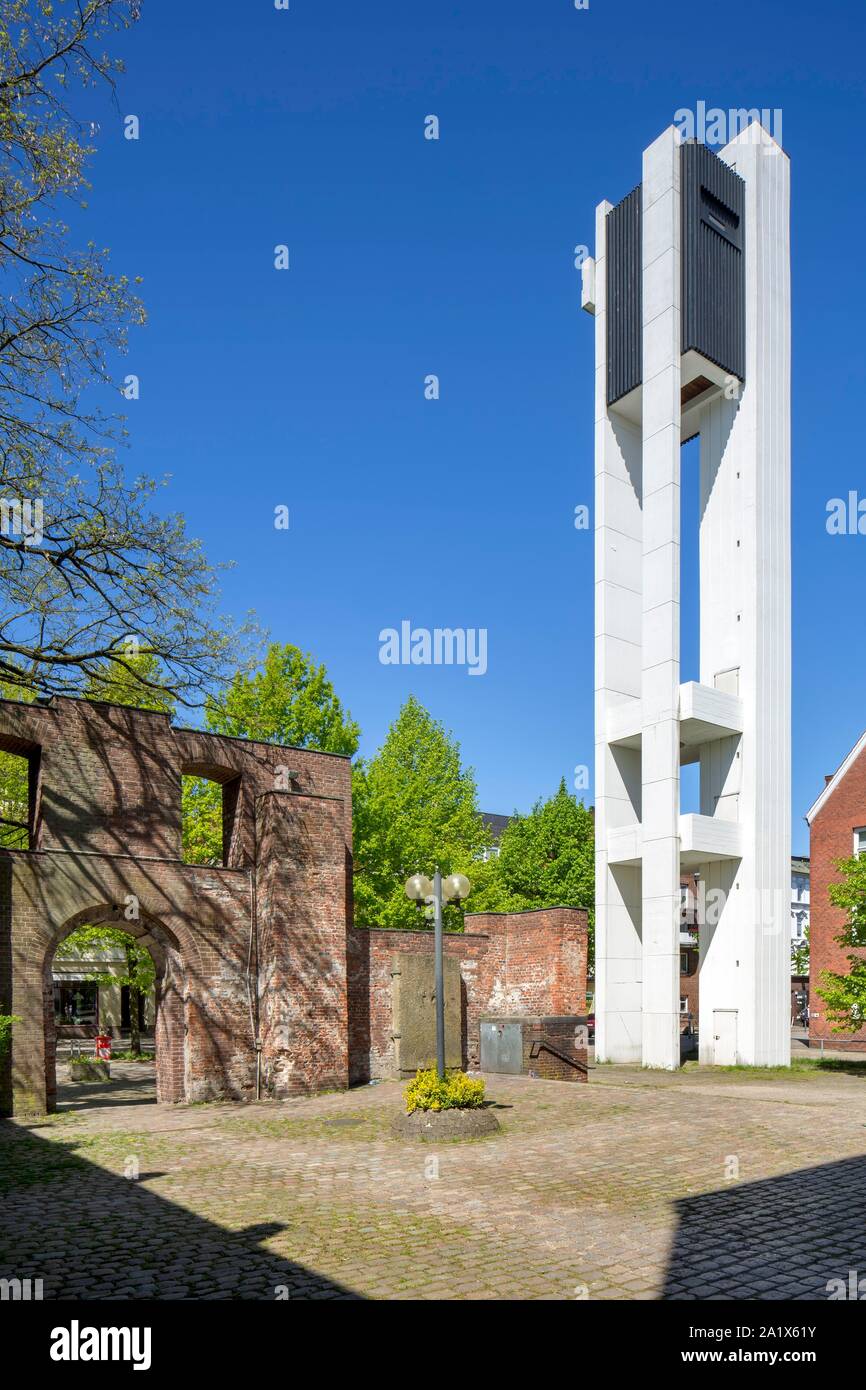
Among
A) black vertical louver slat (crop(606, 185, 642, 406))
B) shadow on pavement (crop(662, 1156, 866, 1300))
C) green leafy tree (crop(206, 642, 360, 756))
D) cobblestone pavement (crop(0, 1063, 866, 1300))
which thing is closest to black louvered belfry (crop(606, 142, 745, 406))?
black vertical louver slat (crop(606, 185, 642, 406))

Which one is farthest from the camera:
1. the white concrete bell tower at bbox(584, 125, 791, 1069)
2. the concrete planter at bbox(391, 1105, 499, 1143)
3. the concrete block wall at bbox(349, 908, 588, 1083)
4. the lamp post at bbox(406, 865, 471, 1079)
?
the white concrete bell tower at bbox(584, 125, 791, 1069)

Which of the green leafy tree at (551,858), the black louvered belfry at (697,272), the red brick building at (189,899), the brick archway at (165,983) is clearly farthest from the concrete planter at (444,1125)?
the green leafy tree at (551,858)

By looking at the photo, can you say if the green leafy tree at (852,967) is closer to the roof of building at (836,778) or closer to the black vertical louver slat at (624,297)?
the roof of building at (836,778)

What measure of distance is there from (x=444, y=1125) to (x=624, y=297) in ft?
89.9

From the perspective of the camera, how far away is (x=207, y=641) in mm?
20031

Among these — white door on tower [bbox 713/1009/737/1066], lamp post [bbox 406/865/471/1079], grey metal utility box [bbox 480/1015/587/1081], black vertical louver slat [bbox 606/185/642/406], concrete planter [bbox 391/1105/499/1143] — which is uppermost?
black vertical louver slat [bbox 606/185/642/406]

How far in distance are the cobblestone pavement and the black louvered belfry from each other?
2284cm

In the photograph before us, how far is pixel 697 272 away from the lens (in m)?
31.0

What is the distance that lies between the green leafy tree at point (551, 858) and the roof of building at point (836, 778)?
10.6 m

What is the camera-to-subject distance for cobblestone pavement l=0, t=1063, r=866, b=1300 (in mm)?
7578

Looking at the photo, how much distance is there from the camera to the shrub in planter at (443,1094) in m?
14.6

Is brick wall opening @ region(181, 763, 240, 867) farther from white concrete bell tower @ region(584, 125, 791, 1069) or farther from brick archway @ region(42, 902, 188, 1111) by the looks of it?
white concrete bell tower @ region(584, 125, 791, 1069)

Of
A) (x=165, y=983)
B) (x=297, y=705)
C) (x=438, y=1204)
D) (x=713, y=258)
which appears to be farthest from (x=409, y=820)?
(x=438, y=1204)
